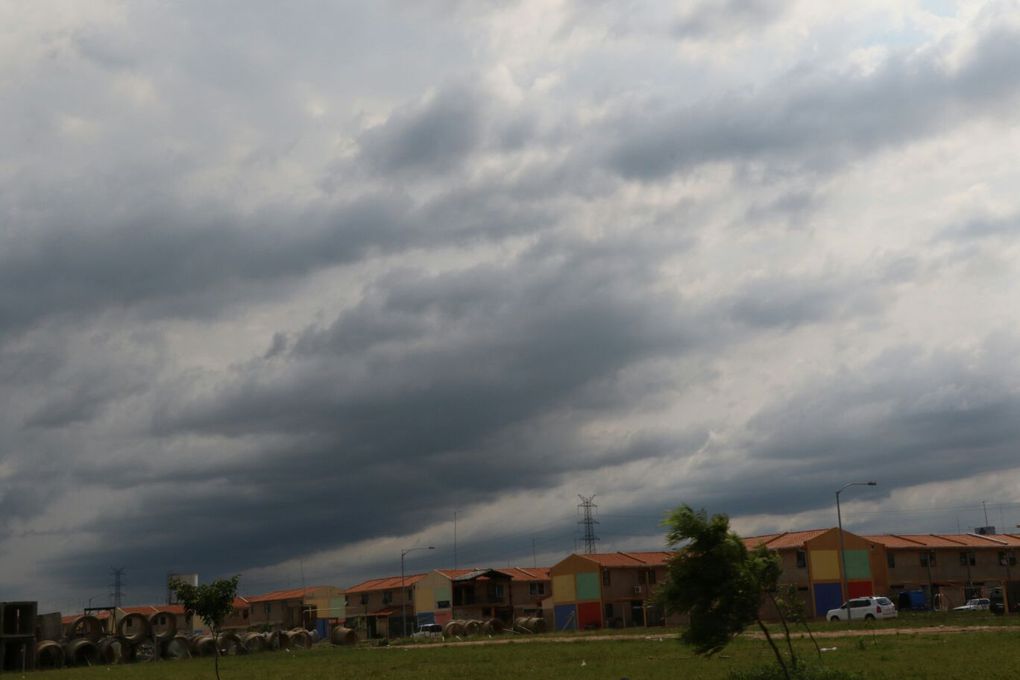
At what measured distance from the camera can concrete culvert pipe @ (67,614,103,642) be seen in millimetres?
96562

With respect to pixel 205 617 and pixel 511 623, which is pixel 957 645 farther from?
pixel 511 623

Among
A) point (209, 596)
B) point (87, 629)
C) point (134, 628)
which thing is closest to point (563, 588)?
point (134, 628)

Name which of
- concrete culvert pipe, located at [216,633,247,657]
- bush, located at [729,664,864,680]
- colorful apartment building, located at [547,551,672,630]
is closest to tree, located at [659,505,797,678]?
bush, located at [729,664,864,680]

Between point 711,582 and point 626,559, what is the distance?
9664 cm

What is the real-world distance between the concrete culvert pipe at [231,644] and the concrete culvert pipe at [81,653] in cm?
1081

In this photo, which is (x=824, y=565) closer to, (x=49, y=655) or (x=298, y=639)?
(x=298, y=639)

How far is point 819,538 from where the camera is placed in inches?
4129

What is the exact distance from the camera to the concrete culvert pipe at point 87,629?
9656cm

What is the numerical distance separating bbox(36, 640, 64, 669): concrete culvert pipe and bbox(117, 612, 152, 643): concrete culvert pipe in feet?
21.9

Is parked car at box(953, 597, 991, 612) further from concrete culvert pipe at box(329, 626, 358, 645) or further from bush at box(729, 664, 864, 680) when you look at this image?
bush at box(729, 664, 864, 680)

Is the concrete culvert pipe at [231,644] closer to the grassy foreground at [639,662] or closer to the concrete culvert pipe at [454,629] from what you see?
the concrete culvert pipe at [454,629]

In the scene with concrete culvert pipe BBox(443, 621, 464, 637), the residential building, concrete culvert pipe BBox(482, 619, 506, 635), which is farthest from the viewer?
the residential building

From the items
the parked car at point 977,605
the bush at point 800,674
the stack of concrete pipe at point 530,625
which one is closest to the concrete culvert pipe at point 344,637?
the stack of concrete pipe at point 530,625

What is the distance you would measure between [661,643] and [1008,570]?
7047 cm
